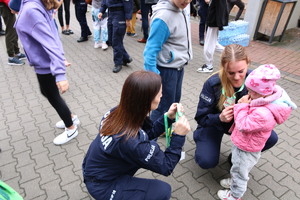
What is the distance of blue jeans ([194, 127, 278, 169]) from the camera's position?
2.37 m

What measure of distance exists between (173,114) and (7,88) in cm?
357

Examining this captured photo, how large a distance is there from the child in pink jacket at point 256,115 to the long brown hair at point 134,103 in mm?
732

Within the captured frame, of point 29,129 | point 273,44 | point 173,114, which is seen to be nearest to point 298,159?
point 173,114

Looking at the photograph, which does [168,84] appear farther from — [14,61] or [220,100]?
[14,61]

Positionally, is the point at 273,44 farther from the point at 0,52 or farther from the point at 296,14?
the point at 0,52

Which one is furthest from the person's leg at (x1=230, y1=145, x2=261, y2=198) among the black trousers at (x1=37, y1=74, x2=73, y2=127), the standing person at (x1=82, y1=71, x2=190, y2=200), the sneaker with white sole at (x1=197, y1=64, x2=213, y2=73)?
the sneaker with white sole at (x1=197, y1=64, x2=213, y2=73)

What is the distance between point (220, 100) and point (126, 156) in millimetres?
1150

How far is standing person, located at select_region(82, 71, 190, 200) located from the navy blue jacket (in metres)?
0.69

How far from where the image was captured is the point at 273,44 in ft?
21.0

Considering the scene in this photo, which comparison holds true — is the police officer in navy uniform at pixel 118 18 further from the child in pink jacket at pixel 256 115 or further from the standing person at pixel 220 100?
the child in pink jacket at pixel 256 115

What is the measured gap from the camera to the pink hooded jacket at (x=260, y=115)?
1787 millimetres

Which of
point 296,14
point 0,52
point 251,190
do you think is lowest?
point 0,52

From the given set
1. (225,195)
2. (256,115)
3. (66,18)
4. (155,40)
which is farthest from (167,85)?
(66,18)

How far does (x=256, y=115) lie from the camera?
5.89 ft
